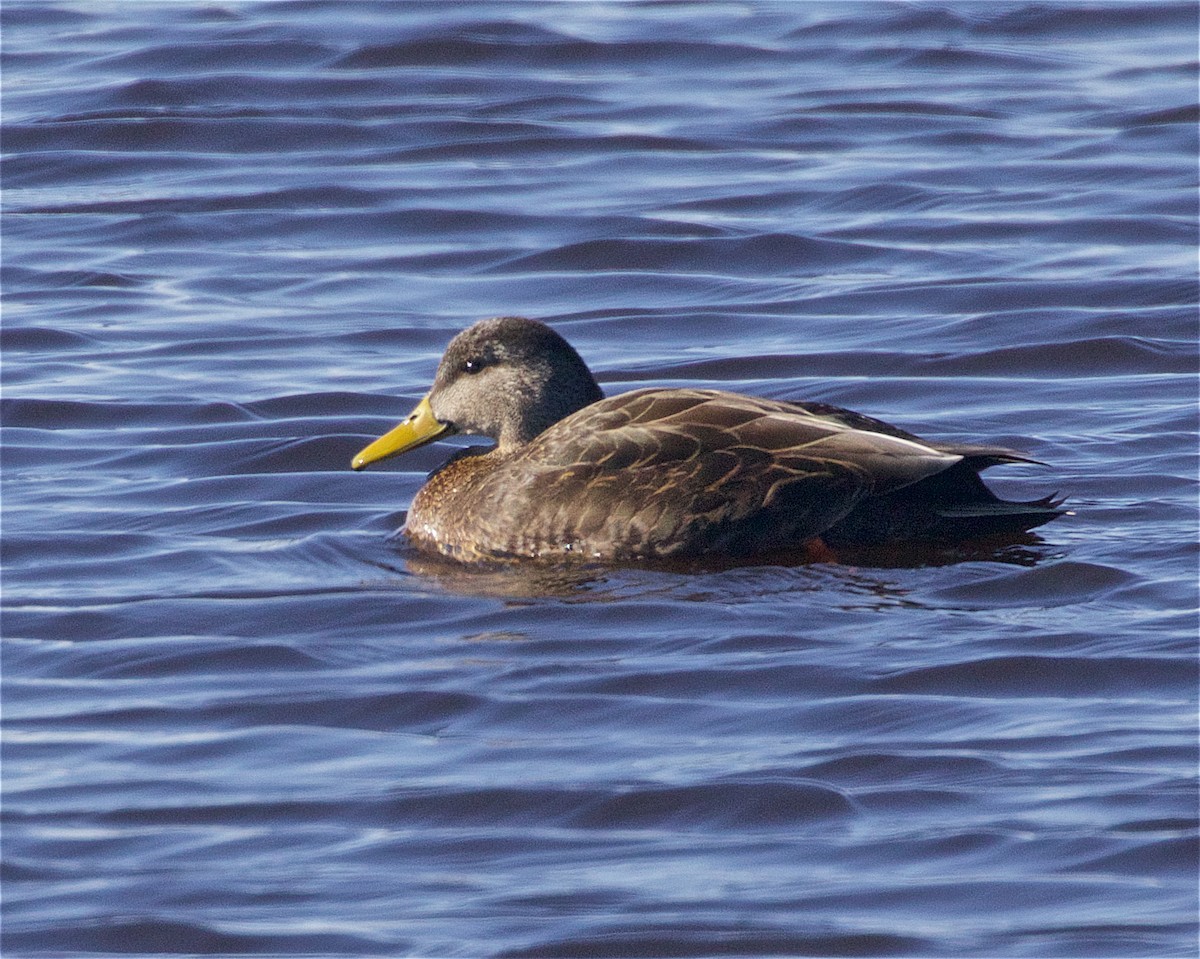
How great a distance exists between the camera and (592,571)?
8008mm

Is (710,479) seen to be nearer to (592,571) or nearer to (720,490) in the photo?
(720,490)

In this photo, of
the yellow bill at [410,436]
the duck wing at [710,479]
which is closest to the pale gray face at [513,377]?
the yellow bill at [410,436]

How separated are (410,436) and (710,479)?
4.96ft

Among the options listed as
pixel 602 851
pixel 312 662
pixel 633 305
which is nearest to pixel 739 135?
pixel 633 305

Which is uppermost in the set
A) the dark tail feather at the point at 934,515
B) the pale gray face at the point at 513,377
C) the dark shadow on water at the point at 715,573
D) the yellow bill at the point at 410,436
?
the pale gray face at the point at 513,377

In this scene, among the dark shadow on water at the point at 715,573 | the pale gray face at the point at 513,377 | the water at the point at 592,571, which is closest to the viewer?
the water at the point at 592,571

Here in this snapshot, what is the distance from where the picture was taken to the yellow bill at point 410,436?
29.3ft

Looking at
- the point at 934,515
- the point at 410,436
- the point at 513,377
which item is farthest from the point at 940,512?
the point at 410,436

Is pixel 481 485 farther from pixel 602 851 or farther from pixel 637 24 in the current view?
pixel 637 24

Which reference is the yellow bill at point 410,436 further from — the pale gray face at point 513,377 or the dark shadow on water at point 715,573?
the dark shadow on water at point 715,573

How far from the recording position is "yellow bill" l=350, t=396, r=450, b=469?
29.3ft

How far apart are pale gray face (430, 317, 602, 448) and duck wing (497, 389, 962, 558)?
60cm

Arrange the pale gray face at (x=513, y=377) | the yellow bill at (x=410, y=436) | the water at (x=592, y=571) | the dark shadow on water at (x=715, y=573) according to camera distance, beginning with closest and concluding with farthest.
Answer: the water at (x=592, y=571) < the dark shadow on water at (x=715, y=573) < the pale gray face at (x=513, y=377) < the yellow bill at (x=410, y=436)

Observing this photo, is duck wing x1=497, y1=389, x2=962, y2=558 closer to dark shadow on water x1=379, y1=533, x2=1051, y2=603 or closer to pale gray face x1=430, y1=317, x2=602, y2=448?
dark shadow on water x1=379, y1=533, x2=1051, y2=603
